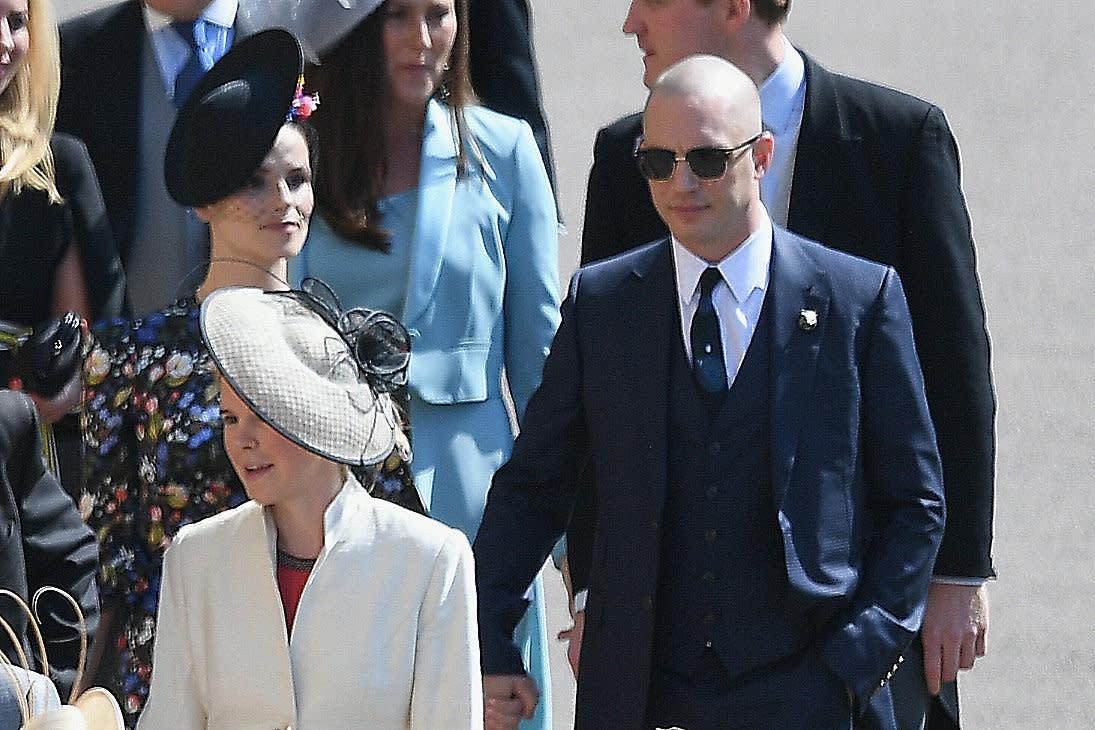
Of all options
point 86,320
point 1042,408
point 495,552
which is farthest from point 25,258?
point 1042,408

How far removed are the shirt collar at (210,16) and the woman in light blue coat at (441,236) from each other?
347 millimetres

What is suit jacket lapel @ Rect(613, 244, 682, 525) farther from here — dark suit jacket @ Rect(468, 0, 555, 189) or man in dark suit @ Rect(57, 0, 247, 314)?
dark suit jacket @ Rect(468, 0, 555, 189)

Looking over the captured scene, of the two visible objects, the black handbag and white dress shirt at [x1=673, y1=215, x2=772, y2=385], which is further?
the black handbag

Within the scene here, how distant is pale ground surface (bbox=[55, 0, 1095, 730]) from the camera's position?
684cm

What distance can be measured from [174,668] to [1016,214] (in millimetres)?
6280

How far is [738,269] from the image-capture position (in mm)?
3887

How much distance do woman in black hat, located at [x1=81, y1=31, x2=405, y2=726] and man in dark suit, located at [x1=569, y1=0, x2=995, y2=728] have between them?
2.11 feet

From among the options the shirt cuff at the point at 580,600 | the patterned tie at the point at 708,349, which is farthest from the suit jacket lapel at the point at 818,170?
the shirt cuff at the point at 580,600

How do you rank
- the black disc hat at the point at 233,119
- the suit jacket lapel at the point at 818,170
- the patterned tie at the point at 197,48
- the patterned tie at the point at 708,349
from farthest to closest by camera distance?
the patterned tie at the point at 197,48 → the suit jacket lapel at the point at 818,170 → the black disc hat at the point at 233,119 → the patterned tie at the point at 708,349

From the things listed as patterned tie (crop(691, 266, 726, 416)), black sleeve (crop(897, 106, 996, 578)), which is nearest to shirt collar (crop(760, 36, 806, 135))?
black sleeve (crop(897, 106, 996, 578))

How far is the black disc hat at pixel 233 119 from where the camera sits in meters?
4.18

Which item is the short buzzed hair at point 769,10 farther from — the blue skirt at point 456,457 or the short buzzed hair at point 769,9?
the blue skirt at point 456,457

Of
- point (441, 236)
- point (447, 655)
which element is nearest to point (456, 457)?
point (441, 236)

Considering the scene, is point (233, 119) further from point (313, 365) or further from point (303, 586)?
point (303, 586)
